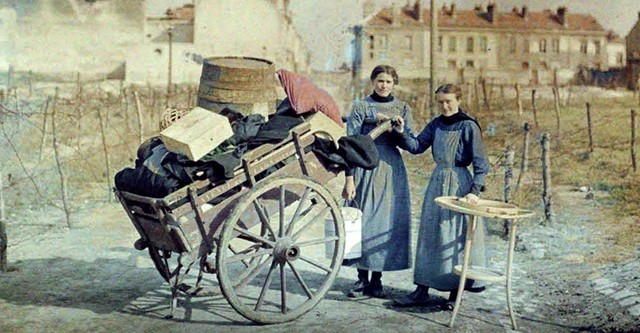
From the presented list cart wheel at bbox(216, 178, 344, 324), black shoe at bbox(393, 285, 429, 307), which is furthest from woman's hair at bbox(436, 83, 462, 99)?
black shoe at bbox(393, 285, 429, 307)

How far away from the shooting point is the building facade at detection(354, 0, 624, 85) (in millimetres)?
37594

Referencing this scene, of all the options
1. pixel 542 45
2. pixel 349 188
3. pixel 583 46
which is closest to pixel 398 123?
pixel 349 188

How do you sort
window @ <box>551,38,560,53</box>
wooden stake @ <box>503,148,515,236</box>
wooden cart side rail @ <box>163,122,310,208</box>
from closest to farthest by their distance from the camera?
wooden cart side rail @ <box>163,122,310,208</box>, wooden stake @ <box>503,148,515,236</box>, window @ <box>551,38,560,53</box>

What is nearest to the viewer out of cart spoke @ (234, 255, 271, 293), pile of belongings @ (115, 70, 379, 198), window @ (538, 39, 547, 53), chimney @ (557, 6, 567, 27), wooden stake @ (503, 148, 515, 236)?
pile of belongings @ (115, 70, 379, 198)

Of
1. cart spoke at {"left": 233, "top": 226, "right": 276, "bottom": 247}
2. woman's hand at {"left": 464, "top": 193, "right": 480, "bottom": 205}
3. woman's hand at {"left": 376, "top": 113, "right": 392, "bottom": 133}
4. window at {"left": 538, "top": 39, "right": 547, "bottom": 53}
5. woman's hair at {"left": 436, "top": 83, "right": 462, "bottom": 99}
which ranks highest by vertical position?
window at {"left": 538, "top": 39, "right": 547, "bottom": 53}

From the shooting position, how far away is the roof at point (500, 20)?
37.3 meters

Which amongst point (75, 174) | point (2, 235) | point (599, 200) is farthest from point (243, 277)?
point (75, 174)

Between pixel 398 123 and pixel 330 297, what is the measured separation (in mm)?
1518

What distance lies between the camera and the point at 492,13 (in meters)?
39.3

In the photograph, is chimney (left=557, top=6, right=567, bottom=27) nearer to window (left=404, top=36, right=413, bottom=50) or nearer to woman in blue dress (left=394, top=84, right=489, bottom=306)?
window (left=404, top=36, right=413, bottom=50)

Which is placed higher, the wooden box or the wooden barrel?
the wooden barrel

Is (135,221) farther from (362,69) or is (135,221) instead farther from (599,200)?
(362,69)

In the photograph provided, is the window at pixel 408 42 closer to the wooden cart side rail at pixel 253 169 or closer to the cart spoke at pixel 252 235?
the wooden cart side rail at pixel 253 169

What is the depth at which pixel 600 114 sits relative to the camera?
2153 centimetres
